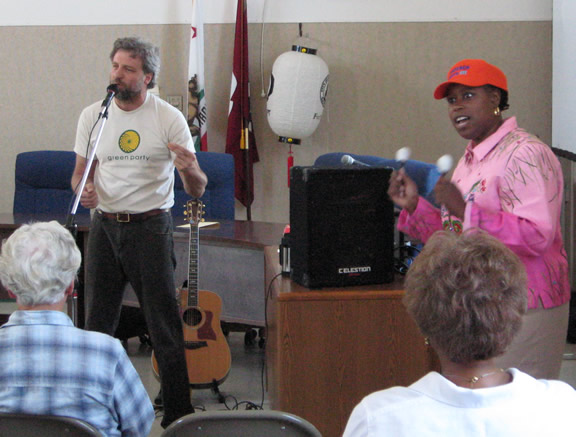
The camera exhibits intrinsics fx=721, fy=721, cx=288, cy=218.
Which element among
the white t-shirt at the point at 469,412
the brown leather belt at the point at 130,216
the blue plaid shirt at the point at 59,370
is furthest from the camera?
the brown leather belt at the point at 130,216

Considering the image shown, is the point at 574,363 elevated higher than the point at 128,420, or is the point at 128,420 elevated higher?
the point at 128,420

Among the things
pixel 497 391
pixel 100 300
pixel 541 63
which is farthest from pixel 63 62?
pixel 497 391

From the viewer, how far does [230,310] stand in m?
3.84

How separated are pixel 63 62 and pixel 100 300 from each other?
341 cm

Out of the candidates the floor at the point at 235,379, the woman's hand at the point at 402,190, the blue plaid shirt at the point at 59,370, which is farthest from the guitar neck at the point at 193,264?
the blue plaid shirt at the point at 59,370

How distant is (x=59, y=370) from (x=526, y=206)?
1190 mm

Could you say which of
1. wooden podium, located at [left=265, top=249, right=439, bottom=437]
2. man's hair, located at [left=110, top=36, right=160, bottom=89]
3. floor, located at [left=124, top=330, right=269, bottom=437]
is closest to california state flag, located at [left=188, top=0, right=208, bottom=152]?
floor, located at [left=124, top=330, right=269, bottom=437]

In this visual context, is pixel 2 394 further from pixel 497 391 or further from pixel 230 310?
pixel 230 310

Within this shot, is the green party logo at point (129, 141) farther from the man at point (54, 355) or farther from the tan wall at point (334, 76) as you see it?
the tan wall at point (334, 76)

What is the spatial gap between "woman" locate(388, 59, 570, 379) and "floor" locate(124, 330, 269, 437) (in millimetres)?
1707

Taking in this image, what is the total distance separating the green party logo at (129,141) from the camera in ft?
9.79

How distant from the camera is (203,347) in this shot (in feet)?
11.4

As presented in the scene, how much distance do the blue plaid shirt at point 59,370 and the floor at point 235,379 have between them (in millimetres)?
1582

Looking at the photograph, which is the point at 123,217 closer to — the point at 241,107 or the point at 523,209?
the point at 523,209
